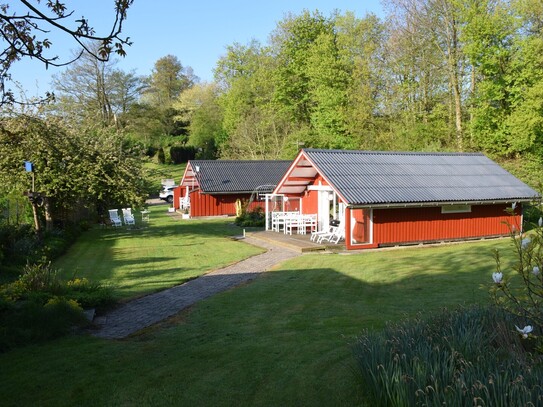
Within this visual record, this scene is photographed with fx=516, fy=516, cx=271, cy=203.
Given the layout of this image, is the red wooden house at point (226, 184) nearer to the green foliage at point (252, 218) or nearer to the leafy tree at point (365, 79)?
the green foliage at point (252, 218)

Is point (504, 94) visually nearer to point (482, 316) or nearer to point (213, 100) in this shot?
point (482, 316)

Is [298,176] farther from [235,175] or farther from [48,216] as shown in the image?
[235,175]

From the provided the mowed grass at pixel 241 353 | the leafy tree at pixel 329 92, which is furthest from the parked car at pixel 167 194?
the mowed grass at pixel 241 353

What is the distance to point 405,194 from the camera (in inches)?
775

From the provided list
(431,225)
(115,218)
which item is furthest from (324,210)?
(115,218)

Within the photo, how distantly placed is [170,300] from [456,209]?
13.9 metres

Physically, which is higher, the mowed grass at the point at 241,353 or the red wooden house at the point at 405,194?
the red wooden house at the point at 405,194

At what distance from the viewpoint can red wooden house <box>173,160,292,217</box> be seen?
116 feet

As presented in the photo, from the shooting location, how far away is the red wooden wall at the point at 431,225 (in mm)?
19438

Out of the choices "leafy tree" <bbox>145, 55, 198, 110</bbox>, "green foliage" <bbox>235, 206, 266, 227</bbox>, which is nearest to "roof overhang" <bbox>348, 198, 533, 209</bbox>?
"green foliage" <bbox>235, 206, 266, 227</bbox>

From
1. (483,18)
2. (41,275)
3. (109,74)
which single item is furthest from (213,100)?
(41,275)

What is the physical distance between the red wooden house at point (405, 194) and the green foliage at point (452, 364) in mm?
12803

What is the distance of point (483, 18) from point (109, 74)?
3438cm

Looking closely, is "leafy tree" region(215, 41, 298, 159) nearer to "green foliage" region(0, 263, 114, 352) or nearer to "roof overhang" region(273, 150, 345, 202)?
"roof overhang" region(273, 150, 345, 202)
